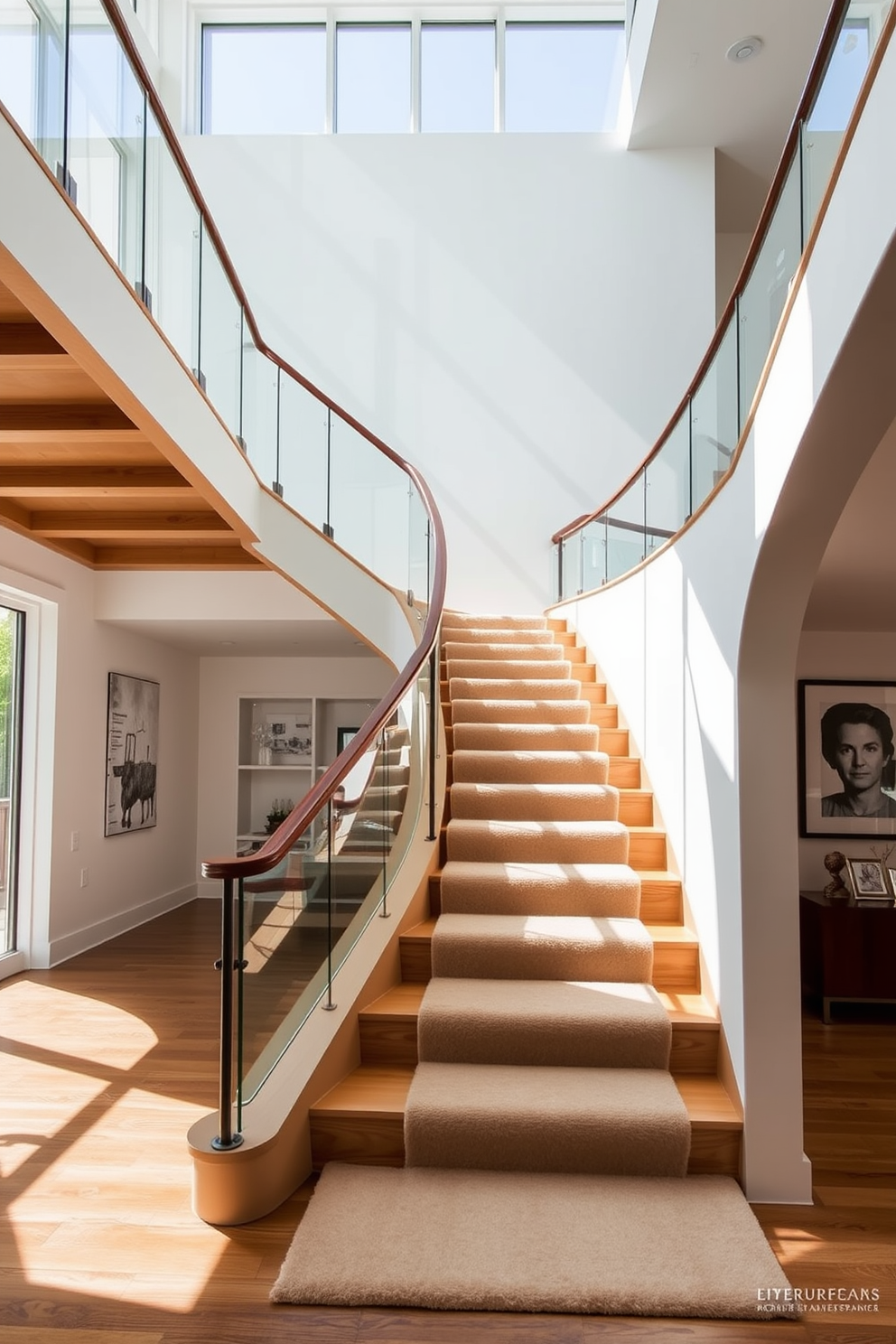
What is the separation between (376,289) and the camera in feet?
30.2

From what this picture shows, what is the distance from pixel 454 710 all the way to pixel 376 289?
17.5ft

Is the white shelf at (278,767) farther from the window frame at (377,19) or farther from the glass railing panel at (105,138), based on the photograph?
the window frame at (377,19)

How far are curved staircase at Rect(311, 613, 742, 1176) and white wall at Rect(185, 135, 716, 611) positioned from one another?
3.95 metres

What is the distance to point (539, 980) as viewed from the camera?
3.89 metres

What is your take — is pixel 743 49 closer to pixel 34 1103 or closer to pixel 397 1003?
pixel 397 1003

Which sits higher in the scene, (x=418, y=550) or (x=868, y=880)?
(x=418, y=550)

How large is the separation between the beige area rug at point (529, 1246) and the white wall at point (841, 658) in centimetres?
378

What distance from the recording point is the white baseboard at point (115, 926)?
649 cm

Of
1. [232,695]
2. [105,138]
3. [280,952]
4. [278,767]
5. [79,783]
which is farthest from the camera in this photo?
[232,695]

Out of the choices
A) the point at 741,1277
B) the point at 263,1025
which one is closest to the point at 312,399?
the point at 263,1025

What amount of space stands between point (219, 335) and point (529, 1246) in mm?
4265

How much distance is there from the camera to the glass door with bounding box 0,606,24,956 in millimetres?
6199

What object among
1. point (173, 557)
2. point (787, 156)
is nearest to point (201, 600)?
point (173, 557)

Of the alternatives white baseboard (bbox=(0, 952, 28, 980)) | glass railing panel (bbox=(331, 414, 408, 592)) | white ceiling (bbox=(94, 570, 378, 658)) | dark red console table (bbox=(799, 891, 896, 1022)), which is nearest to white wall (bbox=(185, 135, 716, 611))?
glass railing panel (bbox=(331, 414, 408, 592))
